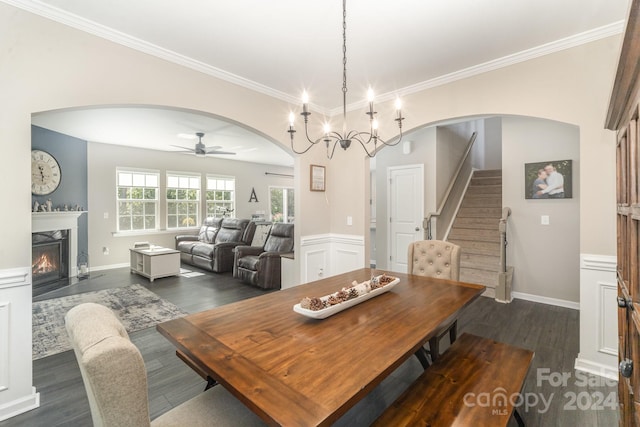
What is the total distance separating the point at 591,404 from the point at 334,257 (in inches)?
109

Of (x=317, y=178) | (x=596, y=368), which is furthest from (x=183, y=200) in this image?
(x=596, y=368)

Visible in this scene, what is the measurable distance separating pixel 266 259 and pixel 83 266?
374 cm

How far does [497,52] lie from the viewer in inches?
104

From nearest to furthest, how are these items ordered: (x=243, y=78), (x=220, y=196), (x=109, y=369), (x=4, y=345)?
(x=109, y=369) < (x=4, y=345) < (x=243, y=78) < (x=220, y=196)

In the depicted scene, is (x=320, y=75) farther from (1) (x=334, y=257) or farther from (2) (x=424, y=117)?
(1) (x=334, y=257)

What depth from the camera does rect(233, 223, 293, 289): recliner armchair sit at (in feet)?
15.9

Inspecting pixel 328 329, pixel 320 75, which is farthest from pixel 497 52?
pixel 328 329

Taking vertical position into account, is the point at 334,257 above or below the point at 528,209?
below

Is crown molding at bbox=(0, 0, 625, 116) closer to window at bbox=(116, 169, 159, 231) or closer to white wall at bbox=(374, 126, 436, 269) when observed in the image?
white wall at bbox=(374, 126, 436, 269)

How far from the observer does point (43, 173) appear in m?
5.20

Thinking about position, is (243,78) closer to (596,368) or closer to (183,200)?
(596,368)

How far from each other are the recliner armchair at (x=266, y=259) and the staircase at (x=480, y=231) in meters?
2.87

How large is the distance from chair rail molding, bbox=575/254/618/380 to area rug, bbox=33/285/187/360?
4002mm

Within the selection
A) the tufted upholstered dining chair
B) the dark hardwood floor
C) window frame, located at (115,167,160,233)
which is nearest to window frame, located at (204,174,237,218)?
window frame, located at (115,167,160,233)
